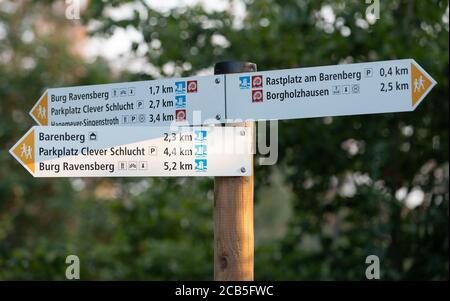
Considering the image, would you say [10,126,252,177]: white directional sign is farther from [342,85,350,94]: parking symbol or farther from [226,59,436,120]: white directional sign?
[342,85,350,94]: parking symbol

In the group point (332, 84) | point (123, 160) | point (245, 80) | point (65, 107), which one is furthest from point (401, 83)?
point (65, 107)

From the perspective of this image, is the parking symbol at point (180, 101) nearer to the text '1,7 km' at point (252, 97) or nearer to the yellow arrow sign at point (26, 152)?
the text '1,7 km' at point (252, 97)

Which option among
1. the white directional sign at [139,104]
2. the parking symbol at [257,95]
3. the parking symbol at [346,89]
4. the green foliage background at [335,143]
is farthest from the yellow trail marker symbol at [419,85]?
the green foliage background at [335,143]

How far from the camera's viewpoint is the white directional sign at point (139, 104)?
2373 mm

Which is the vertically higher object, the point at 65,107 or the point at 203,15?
the point at 203,15

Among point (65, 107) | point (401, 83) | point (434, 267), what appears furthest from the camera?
point (434, 267)

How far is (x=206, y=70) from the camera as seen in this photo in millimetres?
5266

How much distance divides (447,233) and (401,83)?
286 cm

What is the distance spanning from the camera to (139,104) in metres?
2.43

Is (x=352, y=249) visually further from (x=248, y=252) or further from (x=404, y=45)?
(x=248, y=252)

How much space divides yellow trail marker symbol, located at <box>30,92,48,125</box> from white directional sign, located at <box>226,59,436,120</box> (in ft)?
2.35

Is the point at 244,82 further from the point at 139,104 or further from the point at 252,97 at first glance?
the point at 139,104

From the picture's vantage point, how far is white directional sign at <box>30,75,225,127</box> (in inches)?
93.4

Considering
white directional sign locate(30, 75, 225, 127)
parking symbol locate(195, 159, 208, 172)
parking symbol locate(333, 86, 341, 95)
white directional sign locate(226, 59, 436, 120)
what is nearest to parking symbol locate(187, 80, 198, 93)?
white directional sign locate(30, 75, 225, 127)
